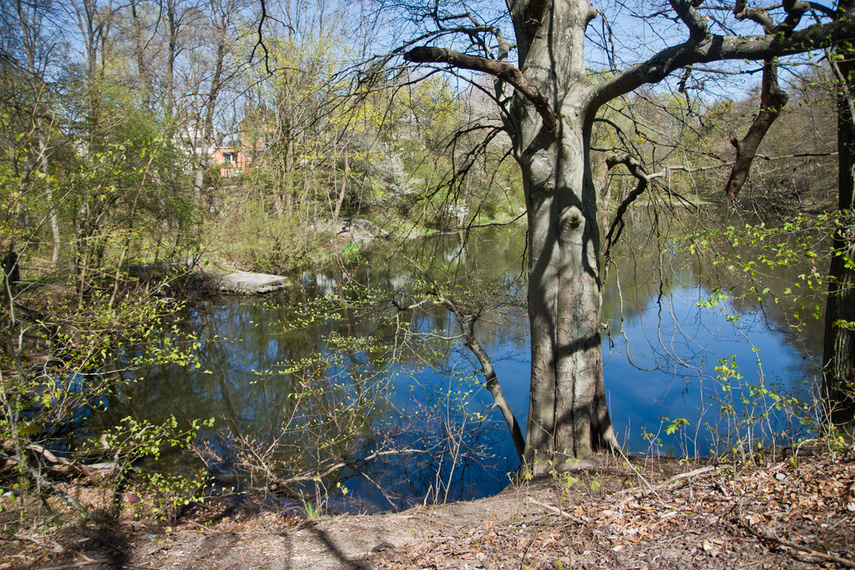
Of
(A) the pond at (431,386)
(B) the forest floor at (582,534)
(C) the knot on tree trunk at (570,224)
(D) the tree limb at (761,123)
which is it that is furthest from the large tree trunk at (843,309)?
(C) the knot on tree trunk at (570,224)

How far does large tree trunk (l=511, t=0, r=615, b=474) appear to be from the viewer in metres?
4.89

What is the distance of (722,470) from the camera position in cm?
344

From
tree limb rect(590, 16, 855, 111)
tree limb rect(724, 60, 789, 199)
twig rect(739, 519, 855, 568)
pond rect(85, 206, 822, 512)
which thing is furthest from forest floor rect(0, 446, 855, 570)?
tree limb rect(590, 16, 855, 111)

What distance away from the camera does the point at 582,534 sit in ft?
9.94

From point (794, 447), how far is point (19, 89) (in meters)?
10.1

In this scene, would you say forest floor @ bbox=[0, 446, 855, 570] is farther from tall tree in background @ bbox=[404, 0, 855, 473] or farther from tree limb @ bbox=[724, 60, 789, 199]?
tree limb @ bbox=[724, 60, 789, 199]

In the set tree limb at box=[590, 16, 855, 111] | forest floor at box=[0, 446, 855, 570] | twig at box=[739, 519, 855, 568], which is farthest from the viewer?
tree limb at box=[590, 16, 855, 111]

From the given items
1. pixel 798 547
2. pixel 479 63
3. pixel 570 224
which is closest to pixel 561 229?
pixel 570 224

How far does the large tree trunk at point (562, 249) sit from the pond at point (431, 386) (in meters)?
0.54

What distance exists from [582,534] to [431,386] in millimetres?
4834

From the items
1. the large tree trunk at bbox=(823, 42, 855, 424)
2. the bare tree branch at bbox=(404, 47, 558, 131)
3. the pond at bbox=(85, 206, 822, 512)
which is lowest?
the pond at bbox=(85, 206, 822, 512)

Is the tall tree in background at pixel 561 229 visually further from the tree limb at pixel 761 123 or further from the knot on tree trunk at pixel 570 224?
the tree limb at pixel 761 123

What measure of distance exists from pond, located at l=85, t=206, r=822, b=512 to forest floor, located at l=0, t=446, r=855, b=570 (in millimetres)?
954

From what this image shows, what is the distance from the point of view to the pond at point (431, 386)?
254 inches
